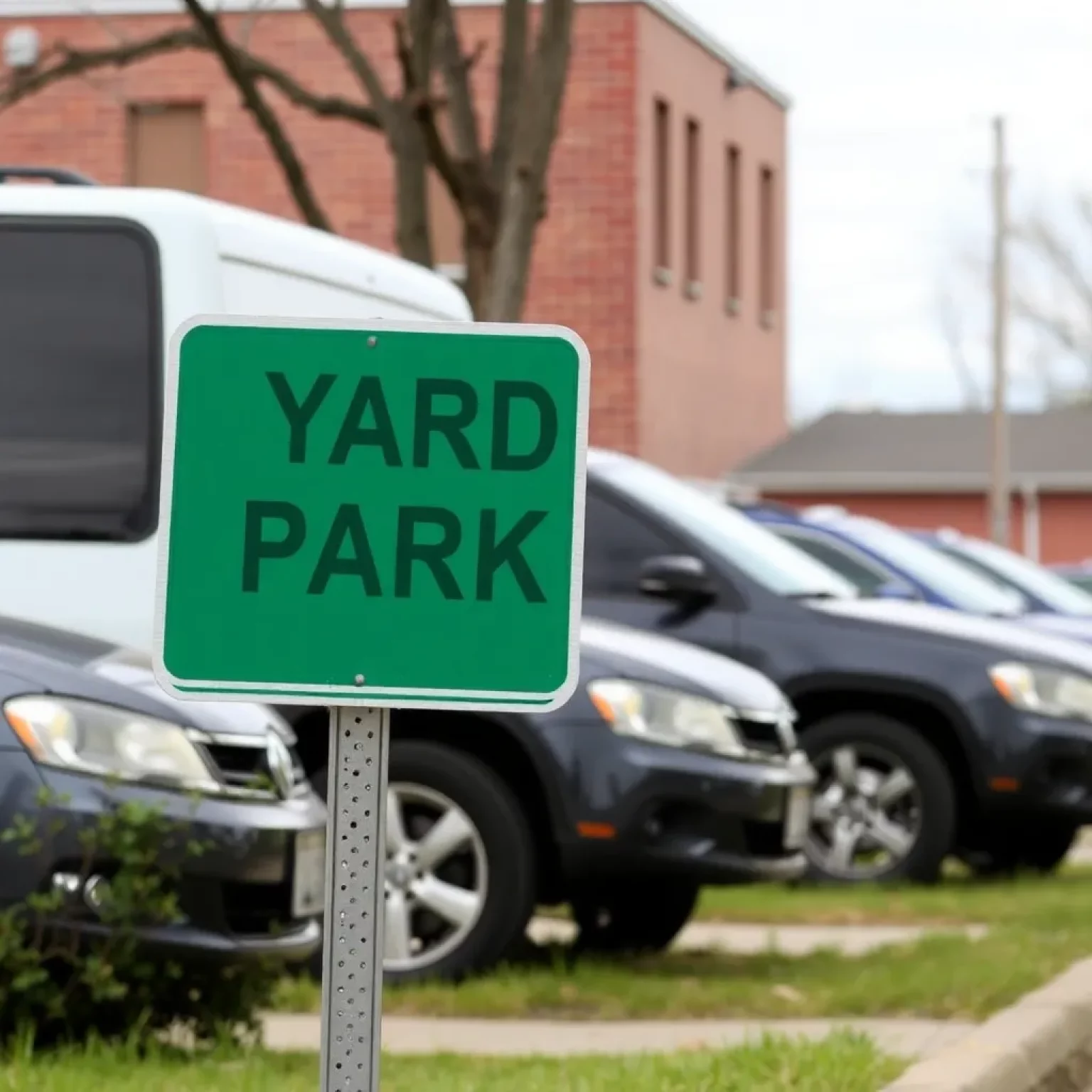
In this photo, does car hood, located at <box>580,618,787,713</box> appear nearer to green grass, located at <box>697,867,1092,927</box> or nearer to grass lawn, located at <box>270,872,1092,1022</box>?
grass lawn, located at <box>270,872,1092,1022</box>

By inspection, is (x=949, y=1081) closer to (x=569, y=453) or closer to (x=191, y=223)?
(x=569, y=453)

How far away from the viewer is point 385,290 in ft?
31.4

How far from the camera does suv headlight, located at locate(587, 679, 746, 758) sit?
9.34 m

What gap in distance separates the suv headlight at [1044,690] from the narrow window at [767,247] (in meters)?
26.2

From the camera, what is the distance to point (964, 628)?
1290cm

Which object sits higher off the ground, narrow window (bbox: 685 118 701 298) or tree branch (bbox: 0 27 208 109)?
narrow window (bbox: 685 118 701 298)

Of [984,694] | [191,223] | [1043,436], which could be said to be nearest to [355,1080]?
[191,223]

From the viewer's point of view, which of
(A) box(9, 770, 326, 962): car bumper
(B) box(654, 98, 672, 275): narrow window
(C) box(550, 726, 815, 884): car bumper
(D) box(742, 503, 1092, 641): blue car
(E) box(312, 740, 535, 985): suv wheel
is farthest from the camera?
(B) box(654, 98, 672, 275): narrow window

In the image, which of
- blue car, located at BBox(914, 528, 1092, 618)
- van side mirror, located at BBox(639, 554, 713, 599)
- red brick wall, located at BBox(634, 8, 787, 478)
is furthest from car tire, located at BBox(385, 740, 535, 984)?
red brick wall, located at BBox(634, 8, 787, 478)

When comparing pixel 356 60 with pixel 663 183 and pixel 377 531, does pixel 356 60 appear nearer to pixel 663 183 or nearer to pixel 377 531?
pixel 377 531

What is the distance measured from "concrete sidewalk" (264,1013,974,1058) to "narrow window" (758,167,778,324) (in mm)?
30844

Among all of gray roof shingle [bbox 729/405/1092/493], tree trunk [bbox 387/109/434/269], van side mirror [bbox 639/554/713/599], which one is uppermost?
gray roof shingle [bbox 729/405/1092/493]

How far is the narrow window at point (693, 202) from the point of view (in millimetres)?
34656

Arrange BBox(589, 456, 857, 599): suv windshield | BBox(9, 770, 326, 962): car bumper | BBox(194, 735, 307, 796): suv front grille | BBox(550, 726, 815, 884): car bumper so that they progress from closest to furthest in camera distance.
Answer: BBox(9, 770, 326, 962): car bumper, BBox(194, 735, 307, 796): suv front grille, BBox(550, 726, 815, 884): car bumper, BBox(589, 456, 857, 599): suv windshield
